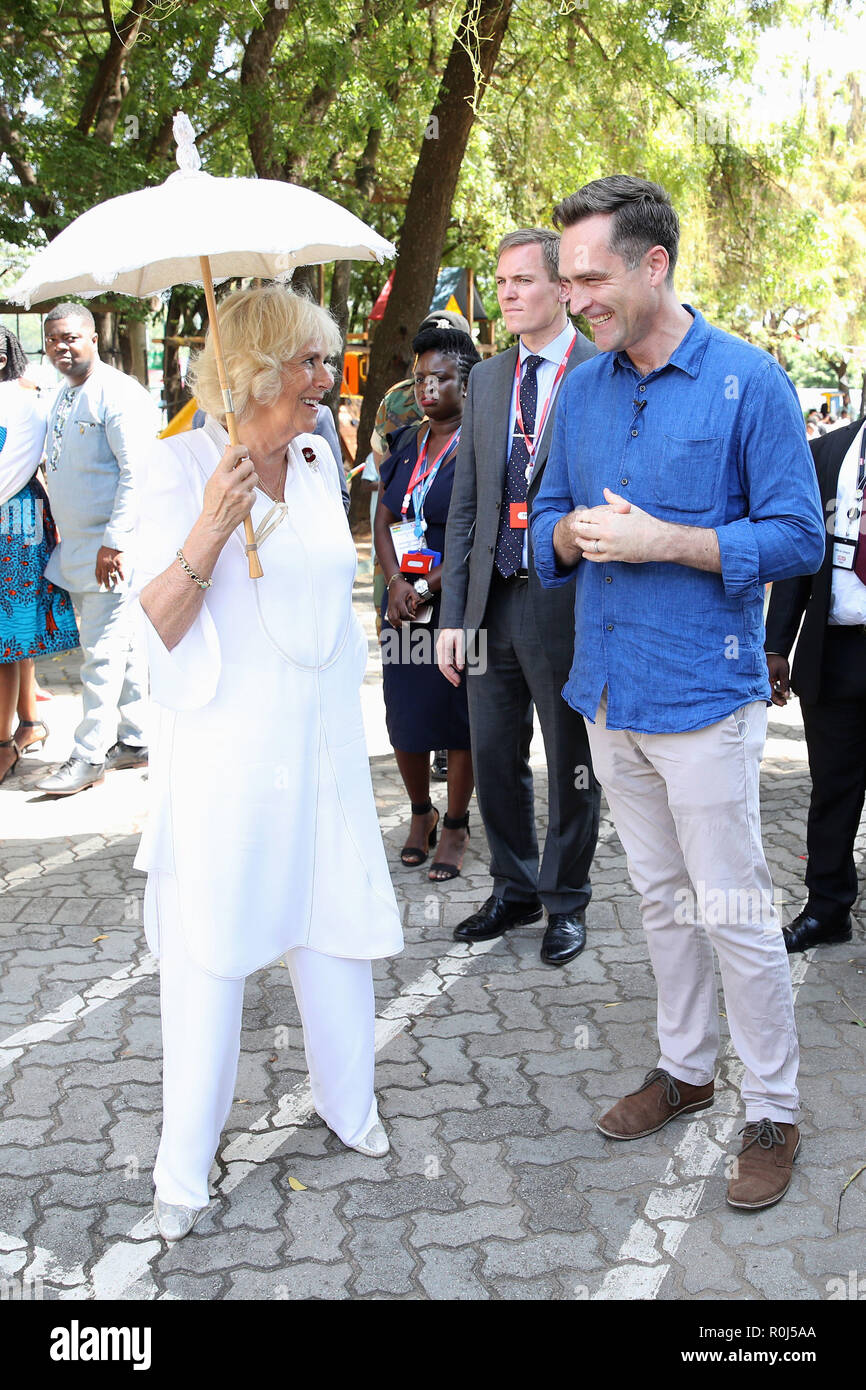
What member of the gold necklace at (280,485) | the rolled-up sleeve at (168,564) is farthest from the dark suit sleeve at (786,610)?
the rolled-up sleeve at (168,564)

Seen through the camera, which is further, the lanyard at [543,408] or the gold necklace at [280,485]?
the lanyard at [543,408]

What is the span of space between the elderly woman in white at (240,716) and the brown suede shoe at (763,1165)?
1.06 m

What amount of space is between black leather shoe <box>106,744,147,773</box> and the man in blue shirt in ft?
13.1

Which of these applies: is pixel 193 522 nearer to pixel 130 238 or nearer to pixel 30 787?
pixel 130 238

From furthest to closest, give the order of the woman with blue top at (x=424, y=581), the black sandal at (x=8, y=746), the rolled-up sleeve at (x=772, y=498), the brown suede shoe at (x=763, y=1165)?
the black sandal at (x=8, y=746)
the woman with blue top at (x=424, y=581)
the brown suede shoe at (x=763, y=1165)
the rolled-up sleeve at (x=772, y=498)

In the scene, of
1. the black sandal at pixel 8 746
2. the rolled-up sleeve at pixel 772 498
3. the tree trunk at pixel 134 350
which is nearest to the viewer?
the rolled-up sleeve at pixel 772 498

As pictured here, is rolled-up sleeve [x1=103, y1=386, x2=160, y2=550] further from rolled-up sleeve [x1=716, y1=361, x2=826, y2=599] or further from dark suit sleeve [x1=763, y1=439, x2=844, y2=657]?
rolled-up sleeve [x1=716, y1=361, x2=826, y2=599]

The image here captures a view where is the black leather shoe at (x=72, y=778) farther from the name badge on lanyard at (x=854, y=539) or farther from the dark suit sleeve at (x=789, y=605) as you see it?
the name badge on lanyard at (x=854, y=539)

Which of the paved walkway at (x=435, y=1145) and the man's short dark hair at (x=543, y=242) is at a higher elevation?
the man's short dark hair at (x=543, y=242)

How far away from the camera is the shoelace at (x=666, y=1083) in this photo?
332cm

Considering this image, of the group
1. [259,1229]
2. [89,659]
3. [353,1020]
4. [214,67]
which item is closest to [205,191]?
[353,1020]

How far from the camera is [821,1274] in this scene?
2727mm

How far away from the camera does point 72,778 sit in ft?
20.3

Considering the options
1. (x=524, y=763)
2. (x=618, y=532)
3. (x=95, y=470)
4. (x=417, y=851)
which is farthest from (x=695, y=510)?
(x=95, y=470)
